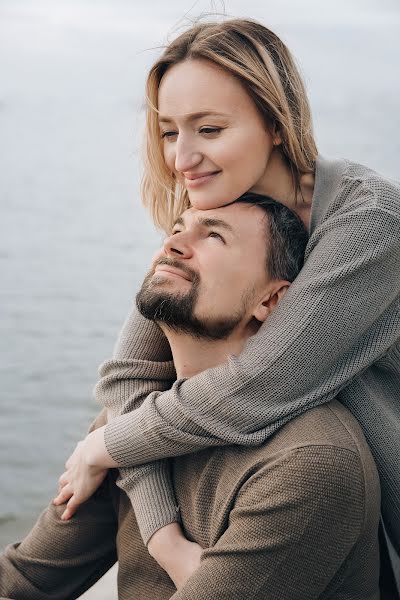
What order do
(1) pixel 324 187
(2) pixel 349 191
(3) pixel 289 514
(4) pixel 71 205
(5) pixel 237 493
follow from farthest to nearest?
(4) pixel 71 205 → (1) pixel 324 187 → (2) pixel 349 191 → (5) pixel 237 493 → (3) pixel 289 514

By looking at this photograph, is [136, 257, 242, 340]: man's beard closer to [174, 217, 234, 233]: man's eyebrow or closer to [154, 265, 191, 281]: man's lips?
[154, 265, 191, 281]: man's lips

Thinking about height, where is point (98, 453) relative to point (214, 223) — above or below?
below

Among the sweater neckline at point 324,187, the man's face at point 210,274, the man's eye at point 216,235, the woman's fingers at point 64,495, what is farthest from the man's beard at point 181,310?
the woman's fingers at point 64,495

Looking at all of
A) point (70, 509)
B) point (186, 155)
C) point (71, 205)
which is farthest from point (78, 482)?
point (71, 205)

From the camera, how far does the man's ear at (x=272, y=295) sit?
246 centimetres

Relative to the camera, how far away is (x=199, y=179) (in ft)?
8.28

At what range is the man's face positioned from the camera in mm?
2395

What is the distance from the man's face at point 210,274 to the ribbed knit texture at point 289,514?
33cm

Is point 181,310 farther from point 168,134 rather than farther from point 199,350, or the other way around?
point 168,134

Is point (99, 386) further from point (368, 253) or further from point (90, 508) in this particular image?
point (368, 253)

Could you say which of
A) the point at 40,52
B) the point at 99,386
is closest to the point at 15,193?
the point at 40,52

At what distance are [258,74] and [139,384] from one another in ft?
2.79

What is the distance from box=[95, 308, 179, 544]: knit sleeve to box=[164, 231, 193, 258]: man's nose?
27 centimetres

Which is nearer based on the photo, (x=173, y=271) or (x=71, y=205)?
(x=173, y=271)
